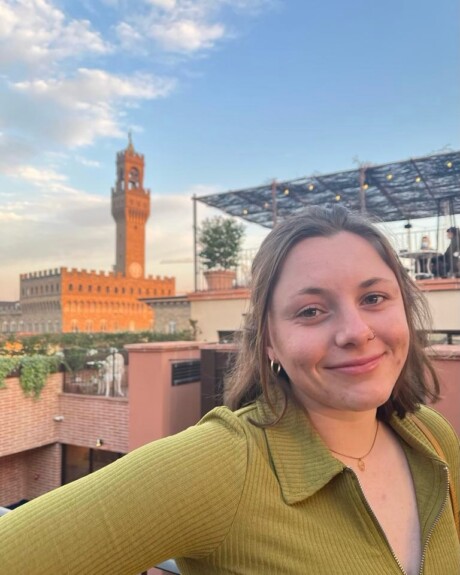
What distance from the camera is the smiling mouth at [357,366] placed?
2.52ft

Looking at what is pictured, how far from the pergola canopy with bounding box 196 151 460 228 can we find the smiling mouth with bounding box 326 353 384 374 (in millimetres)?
7076

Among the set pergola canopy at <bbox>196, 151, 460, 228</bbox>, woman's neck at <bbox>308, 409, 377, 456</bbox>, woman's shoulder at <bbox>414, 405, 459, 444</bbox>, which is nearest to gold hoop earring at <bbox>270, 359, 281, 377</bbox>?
woman's neck at <bbox>308, 409, 377, 456</bbox>

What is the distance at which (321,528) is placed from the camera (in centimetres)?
68

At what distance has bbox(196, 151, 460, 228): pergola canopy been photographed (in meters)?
7.91

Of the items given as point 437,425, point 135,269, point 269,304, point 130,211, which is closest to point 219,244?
point 437,425

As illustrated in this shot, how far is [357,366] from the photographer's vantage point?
77cm

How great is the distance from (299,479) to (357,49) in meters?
11.0

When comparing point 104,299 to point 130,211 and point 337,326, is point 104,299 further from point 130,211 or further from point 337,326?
point 337,326

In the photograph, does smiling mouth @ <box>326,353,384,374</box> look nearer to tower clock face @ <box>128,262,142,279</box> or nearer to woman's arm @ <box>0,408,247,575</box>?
woman's arm @ <box>0,408,247,575</box>

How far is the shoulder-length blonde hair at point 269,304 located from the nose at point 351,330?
0.52 ft

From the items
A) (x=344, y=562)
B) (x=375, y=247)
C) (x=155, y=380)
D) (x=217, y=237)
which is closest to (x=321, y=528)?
(x=344, y=562)

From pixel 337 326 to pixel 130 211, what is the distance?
61528 millimetres

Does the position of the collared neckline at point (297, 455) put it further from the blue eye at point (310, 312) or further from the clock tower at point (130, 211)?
the clock tower at point (130, 211)

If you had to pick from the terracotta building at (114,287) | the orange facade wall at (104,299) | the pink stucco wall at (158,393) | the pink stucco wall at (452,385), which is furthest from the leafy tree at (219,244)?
the orange facade wall at (104,299)
